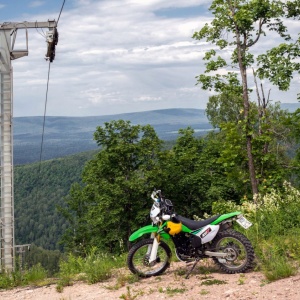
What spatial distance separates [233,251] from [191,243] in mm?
623

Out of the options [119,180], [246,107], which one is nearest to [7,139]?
[246,107]

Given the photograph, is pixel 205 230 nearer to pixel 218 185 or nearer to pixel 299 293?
pixel 299 293

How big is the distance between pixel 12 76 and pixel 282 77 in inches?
489

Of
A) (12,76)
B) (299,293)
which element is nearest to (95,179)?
(12,76)

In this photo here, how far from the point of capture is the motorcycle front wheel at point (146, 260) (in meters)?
8.19

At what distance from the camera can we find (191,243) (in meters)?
8.01

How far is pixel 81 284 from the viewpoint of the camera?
8414mm

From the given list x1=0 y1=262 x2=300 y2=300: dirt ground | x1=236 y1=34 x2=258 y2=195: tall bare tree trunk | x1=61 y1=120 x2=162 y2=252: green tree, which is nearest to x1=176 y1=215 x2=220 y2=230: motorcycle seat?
x1=0 y1=262 x2=300 y2=300: dirt ground

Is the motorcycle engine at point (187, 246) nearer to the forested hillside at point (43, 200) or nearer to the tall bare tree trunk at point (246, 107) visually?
the tall bare tree trunk at point (246, 107)

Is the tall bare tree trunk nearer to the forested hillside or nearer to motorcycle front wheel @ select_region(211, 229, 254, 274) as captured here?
motorcycle front wheel @ select_region(211, 229, 254, 274)

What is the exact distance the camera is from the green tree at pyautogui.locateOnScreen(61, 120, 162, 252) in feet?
111

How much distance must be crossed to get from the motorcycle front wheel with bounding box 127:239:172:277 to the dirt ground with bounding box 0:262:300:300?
127 millimetres

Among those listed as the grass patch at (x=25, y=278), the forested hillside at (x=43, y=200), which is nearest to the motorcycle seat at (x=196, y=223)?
the grass patch at (x=25, y=278)

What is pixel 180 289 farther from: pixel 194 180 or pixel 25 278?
pixel 194 180
